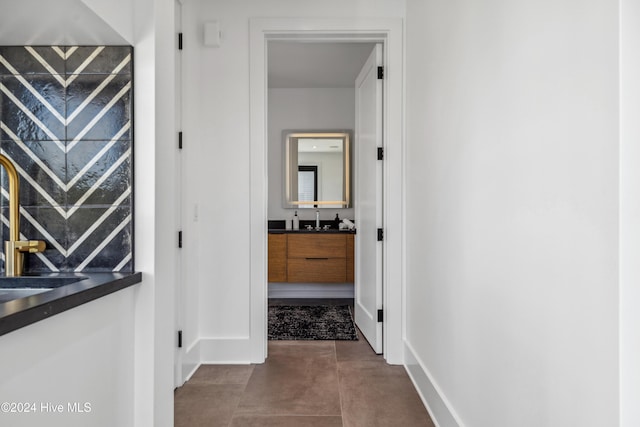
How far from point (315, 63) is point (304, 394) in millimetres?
3188

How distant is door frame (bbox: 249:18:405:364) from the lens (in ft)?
→ 9.15

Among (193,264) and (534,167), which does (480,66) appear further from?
(193,264)

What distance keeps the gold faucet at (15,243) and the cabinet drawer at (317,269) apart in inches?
132

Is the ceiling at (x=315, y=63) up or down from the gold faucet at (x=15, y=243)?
up

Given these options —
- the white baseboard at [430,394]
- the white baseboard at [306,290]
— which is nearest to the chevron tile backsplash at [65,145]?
the white baseboard at [430,394]

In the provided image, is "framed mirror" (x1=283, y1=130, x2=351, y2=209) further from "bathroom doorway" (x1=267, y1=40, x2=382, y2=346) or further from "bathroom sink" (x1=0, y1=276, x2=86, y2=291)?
"bathroom sink" (x1=0, y1=276, x2=86, y2=291)

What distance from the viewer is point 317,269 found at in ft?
15.2

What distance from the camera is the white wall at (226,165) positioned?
2783 mm

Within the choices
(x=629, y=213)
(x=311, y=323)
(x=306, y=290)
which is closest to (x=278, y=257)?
(x=306, y=290)

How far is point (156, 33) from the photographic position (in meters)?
1.39

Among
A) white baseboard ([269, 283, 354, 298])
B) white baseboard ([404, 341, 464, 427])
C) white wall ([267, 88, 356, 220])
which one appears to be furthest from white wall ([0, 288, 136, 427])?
white wall ([267, 88, 356, 220])

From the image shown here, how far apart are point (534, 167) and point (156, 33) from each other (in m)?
1.26

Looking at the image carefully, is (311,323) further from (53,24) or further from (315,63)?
(53,24)

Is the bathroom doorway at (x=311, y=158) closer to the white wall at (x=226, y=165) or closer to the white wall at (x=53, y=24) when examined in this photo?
the white wall at (x=226, y=165)
